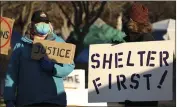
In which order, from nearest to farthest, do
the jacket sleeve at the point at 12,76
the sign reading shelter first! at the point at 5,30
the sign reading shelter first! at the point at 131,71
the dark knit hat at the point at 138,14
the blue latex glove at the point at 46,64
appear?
the blue latex glove at the point at 46,64
the jacket sleeve at the point at 12,76
the dark knit hat at the point at 138,14
the sign reading shelter first! at the point at 131,71
the sign reading shelter first! at the point at 5,30

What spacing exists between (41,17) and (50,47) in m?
0.28

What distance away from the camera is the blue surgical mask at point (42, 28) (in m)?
4.68

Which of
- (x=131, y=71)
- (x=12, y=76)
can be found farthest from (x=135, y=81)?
(x=12, y=76)

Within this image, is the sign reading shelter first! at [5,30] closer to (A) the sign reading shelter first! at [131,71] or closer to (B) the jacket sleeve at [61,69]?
(A) the sign reading shelter first! at [131,71]

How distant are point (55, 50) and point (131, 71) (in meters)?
0.74

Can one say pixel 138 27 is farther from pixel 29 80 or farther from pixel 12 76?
pixel 12 76

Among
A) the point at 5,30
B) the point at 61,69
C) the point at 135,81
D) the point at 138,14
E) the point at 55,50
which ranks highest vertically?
the point at 138,14

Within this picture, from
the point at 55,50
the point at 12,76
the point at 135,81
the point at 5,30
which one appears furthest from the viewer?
the point at 5,30

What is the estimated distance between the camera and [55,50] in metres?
4.86

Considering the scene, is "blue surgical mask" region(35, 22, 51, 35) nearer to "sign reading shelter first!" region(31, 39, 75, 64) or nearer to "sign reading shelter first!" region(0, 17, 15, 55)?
"sign reading shelter first!" region(31, 39, 75, 64)

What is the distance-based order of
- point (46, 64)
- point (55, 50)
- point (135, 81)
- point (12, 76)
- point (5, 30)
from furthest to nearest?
point (5, 30), point (135, 81), point (55, 50), point (12, 76), point (46, 64)

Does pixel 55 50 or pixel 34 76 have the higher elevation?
pixel 55 50

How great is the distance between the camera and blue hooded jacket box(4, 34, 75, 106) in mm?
4648

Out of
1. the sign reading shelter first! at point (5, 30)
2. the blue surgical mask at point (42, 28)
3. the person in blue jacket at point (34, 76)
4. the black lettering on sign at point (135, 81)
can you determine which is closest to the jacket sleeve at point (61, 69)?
the person in blue jacket at point (34, 76)
